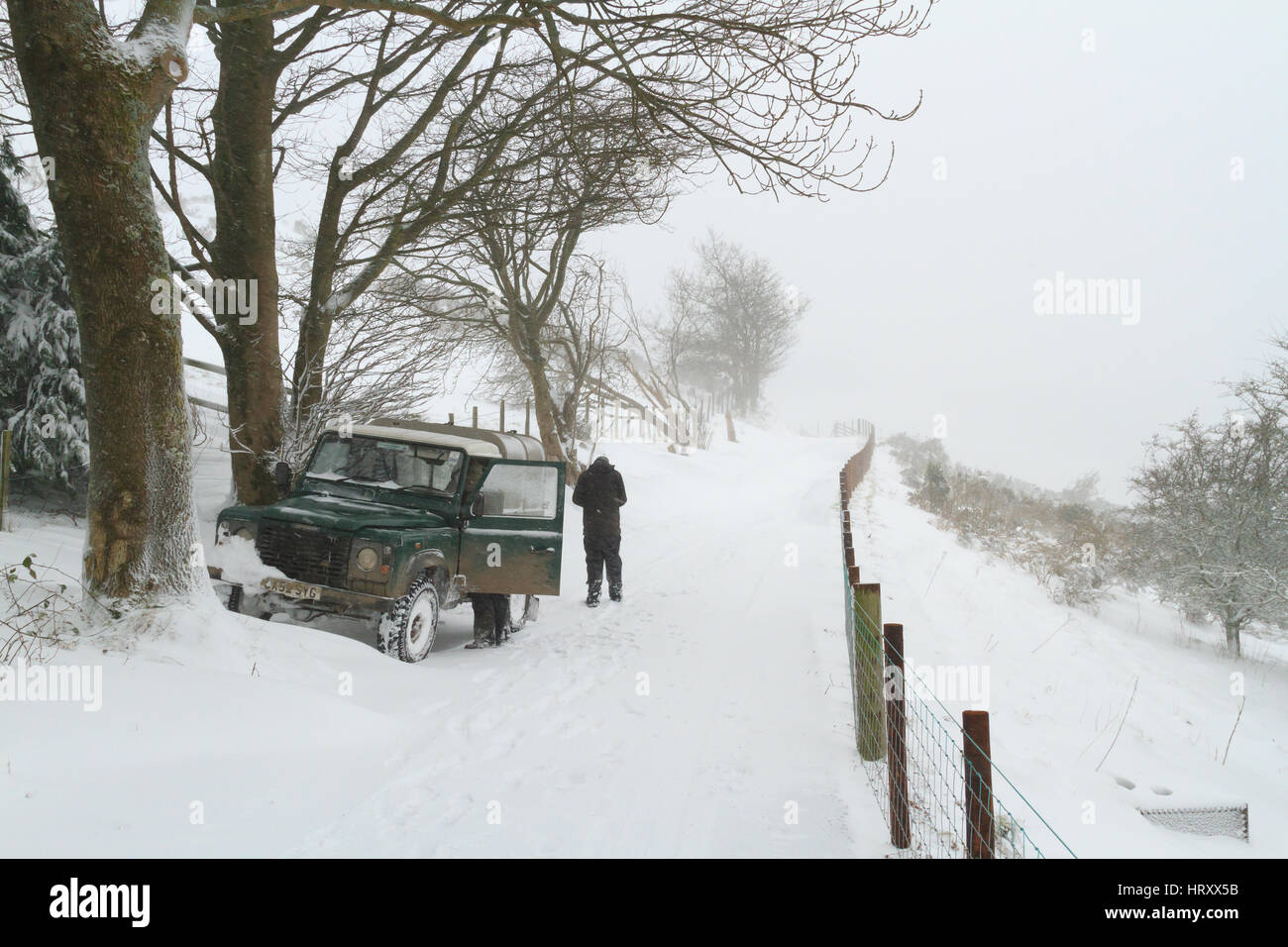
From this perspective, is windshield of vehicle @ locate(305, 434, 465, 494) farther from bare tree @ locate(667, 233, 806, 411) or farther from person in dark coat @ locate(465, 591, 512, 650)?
bare tree @ locate(667, 233, 806, 411)

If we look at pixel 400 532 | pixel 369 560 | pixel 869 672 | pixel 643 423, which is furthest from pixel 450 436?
Result: pixel 643 423

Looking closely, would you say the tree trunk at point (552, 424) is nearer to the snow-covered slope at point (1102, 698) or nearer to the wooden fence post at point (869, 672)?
the snow-covered slope at point (1102, 698)

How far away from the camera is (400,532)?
611cm

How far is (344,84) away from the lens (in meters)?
9.81

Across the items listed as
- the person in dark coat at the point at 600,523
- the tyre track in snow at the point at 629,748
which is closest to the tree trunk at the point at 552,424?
the person in dark coat at the point at 600,523

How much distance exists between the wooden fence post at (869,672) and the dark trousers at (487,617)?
3.71m

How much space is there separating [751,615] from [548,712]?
4003mm

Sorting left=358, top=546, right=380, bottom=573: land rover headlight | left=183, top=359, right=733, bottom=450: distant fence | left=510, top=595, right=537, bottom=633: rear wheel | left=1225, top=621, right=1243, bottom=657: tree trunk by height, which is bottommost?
left=1225, top=621, right=1243, bottom=657: tree trunk

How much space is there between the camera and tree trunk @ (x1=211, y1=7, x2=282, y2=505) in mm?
8242

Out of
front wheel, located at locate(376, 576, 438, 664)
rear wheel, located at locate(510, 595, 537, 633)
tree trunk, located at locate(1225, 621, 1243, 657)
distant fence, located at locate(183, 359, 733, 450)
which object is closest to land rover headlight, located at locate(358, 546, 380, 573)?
front wheel, located at locate(376, 576, 438, 664)

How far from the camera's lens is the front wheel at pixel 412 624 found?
6059 millimetres

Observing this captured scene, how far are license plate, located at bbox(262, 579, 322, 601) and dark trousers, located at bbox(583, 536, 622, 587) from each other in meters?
3.85
